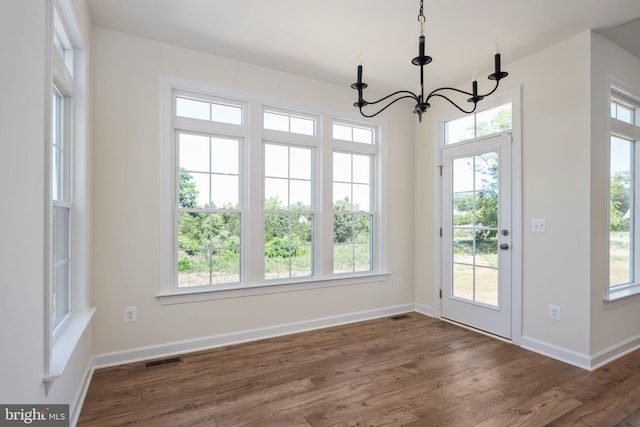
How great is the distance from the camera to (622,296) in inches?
116

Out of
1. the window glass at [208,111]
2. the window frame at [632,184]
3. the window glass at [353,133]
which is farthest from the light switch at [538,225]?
the window glass at [208,111]

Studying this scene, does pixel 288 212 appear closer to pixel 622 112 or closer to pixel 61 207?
pixel 61 207

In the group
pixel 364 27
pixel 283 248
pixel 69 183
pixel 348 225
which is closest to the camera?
pixel 69 183

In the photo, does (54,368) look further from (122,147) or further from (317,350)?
(317,350)

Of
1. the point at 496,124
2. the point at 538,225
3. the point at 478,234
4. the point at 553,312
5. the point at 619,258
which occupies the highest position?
the point at 496,124

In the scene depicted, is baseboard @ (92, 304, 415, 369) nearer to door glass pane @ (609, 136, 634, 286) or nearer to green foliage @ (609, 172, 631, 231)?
door glass pane @ (609, 136, 634, 286)

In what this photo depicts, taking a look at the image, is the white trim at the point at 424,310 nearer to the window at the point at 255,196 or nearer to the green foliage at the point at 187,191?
the window at the point at 255,196

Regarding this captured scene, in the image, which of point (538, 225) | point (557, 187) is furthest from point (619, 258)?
point (557, 187)

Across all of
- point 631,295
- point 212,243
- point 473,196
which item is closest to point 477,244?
point 473,196

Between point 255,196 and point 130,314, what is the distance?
1.48 metres

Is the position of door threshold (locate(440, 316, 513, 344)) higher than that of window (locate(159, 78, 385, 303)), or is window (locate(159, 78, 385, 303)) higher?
window (locate(159, 78, 385, 303))

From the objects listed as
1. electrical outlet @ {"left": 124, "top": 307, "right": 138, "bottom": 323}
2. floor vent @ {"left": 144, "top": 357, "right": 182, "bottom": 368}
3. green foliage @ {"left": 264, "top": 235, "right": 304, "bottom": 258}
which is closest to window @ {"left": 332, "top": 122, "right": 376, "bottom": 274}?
green foliage @ {"left": 264, "top": 235, "right": 304, "bottom": 258}

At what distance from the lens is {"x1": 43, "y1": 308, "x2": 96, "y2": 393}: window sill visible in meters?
1.51

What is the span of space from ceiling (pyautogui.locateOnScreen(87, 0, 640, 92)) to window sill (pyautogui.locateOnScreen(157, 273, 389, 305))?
220cm
